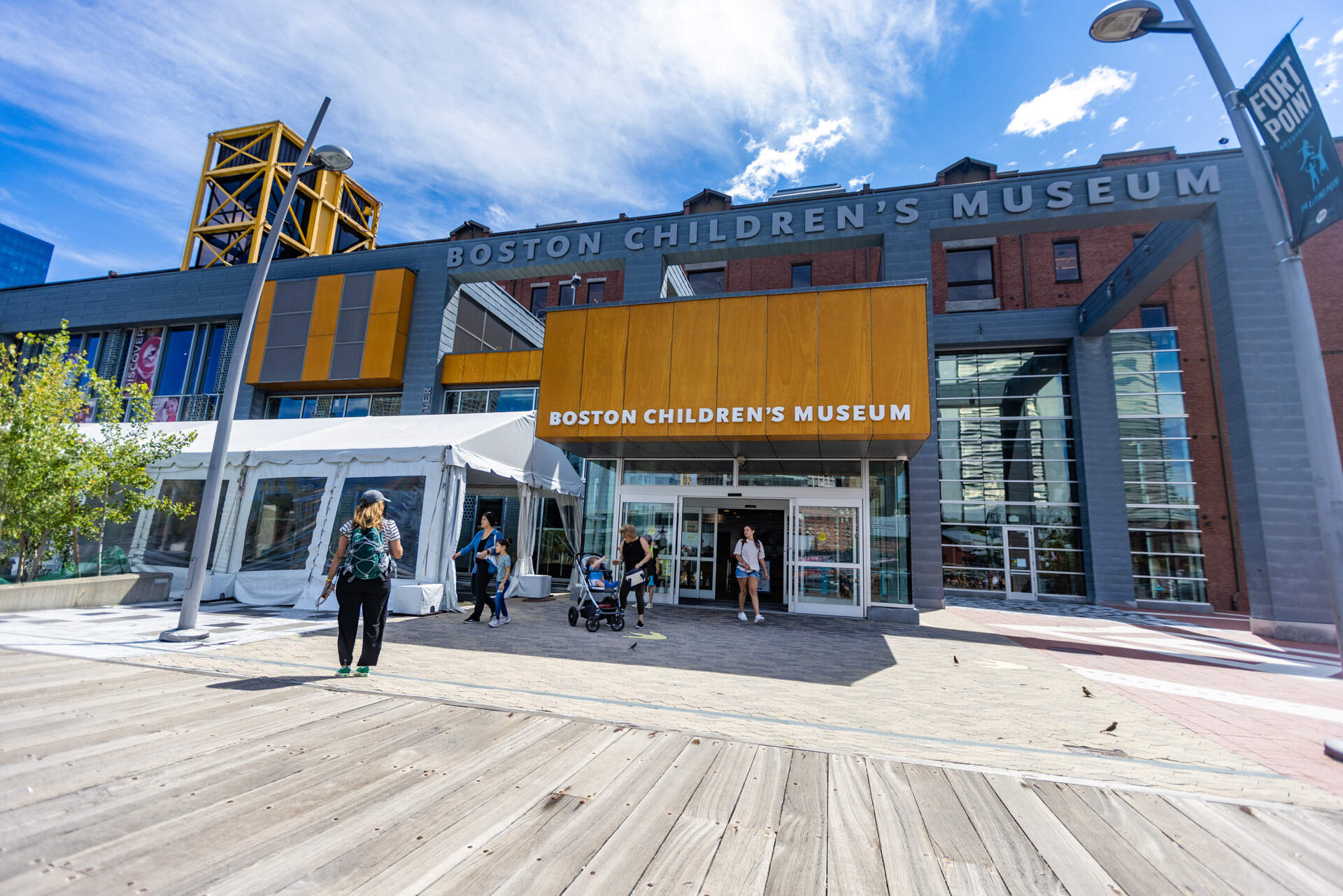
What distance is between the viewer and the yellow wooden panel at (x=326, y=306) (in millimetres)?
18156

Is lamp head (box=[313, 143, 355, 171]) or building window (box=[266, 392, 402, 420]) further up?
lamp head (box=[313, 143, 355, 171])

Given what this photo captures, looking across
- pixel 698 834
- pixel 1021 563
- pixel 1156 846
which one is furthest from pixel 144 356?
pixel 1021 563

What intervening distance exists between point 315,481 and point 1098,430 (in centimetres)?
2019

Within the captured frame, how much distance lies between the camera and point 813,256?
24.2 meters

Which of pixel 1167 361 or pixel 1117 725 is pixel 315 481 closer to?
pixel 1117 725

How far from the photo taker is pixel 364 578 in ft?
16.8

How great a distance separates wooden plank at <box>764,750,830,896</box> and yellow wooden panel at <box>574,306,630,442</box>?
839 cm

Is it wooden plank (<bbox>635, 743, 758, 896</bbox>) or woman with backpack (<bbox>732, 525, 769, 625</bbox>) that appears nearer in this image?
wooden plank (<bbox>635, 743, 758, 896</bbox>)

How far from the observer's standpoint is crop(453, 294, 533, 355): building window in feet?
61.9

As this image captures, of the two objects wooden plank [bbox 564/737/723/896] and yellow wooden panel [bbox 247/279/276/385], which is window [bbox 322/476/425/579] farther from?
yellow wooden panel [bbox 247/279/276/385]

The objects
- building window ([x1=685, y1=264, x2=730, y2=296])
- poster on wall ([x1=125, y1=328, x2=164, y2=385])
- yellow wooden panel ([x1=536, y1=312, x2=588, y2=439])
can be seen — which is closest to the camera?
yellow wooden panel ([x1=536, y1=312, x2=588, y2=439])

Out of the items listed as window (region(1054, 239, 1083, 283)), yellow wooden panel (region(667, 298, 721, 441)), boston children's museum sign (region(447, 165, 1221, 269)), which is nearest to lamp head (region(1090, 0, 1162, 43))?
yellow wooden panel (region(667, 298, 721, 441))

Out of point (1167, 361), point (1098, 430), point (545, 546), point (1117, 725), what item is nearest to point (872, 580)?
point (1117, 725)

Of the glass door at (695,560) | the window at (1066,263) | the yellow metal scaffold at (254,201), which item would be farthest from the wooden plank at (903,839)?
the yellow metal scaffold at (254,201)
